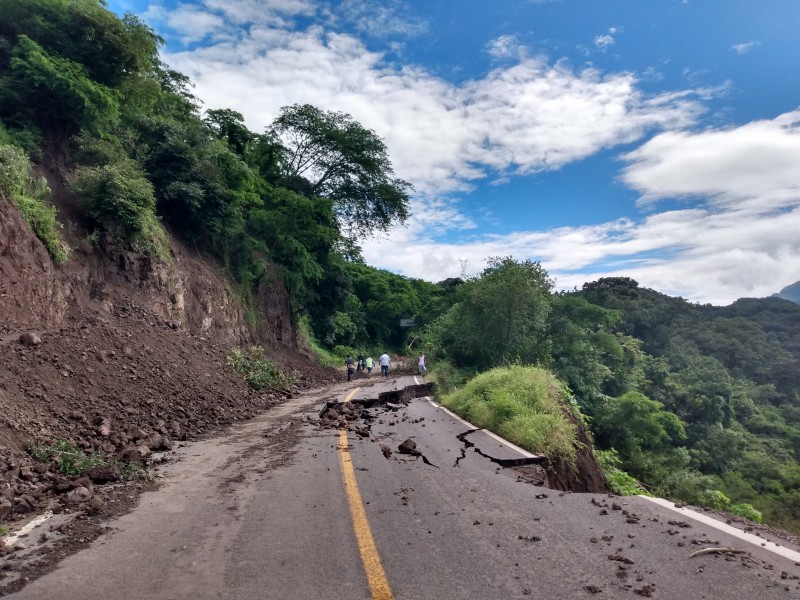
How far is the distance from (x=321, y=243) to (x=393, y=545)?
92.0ft

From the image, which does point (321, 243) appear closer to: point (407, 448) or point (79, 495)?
point (407, 448)

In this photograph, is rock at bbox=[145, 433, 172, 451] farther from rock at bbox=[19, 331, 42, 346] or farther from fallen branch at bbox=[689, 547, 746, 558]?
fallen branch at bbox=[689, 547, 746, 558]

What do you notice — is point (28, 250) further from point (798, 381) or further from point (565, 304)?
point (798, 381)

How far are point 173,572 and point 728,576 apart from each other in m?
4.17

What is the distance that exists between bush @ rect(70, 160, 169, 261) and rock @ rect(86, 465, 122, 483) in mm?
9602

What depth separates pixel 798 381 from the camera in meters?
48.1

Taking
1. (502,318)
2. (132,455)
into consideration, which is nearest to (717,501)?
(502,318)

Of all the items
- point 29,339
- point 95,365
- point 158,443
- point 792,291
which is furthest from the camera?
point 792,291

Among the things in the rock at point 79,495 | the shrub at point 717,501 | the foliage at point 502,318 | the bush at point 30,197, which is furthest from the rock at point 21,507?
the foliage at point 502,318

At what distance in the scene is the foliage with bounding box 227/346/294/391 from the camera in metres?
16.8

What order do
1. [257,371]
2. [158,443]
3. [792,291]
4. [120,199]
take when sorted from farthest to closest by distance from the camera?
[792,291], [257,371], [120,199], [158,443]

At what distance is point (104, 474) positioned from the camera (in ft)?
21.2

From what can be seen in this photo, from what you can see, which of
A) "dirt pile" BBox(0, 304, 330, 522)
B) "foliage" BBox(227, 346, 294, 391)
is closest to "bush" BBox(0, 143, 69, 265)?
"dirt pile" BBox(0, 304, 330, 522)

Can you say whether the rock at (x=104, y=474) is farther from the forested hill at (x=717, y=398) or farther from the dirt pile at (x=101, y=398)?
the forested hill at (x=717, y=398)
